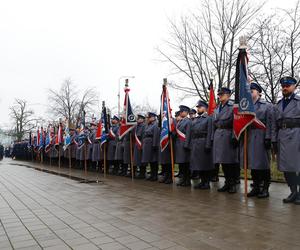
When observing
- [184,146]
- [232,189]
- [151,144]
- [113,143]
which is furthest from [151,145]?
[232,189]

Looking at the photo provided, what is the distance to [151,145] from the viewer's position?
405 inches

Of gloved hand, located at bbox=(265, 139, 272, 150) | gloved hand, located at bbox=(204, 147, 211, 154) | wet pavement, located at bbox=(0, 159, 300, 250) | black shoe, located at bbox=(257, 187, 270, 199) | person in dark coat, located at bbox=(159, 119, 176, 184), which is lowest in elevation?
wet pavement, located at bbox=(0, 159, 300, 250)

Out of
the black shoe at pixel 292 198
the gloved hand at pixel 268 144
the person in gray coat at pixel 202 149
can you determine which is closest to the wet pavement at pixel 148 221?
the black shoe at pixel 292 198

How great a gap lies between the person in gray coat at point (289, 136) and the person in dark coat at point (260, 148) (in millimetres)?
196

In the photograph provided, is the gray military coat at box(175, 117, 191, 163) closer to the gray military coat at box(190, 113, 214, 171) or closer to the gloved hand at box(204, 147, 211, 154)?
the gray military coat at box(190, 113, 214, 171)

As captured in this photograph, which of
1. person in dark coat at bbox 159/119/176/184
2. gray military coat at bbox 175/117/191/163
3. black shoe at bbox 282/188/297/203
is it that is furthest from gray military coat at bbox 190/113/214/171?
black shoe at bbox 282/188/297/203

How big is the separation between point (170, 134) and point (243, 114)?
298 centimetres

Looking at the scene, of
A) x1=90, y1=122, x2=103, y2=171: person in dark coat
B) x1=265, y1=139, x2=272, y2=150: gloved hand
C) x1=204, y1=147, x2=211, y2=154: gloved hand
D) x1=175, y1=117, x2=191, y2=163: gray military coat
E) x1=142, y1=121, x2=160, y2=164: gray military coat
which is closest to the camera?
x1=265, y1=139, x2=272, y2=150: gloved hand

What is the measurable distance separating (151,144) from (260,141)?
4294 millimetres

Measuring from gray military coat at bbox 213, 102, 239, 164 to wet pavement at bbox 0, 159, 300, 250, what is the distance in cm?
74

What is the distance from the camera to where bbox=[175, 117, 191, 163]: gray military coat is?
851 centimetres

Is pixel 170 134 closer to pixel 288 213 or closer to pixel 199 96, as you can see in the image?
pixel 288 213

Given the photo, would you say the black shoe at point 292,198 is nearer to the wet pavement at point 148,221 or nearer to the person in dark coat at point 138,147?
the wet pavement at point 148,221

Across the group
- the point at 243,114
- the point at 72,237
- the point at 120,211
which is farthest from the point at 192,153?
the point at 72,237
